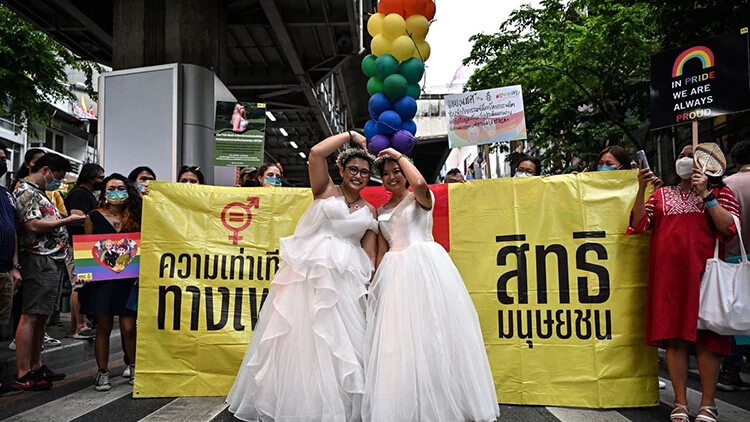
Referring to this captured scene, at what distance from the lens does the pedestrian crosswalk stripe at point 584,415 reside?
14.1 feet

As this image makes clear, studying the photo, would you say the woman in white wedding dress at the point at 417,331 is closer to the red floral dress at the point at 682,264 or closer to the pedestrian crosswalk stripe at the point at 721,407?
the red floral dress at the point at 682,264

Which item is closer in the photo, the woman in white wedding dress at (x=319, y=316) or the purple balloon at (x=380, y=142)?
the woman in white wedding dress at (x=319, y=316)

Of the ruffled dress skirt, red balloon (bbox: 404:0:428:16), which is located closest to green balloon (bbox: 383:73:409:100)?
red balloon (bbox: 404:0:428:16)

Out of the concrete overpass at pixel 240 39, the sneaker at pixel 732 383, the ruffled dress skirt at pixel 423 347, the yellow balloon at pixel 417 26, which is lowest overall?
the sneaker at pixel 732 383

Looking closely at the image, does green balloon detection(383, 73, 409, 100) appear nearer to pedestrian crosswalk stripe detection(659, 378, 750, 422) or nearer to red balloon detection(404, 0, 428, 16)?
red balloon detection(404, 0, 428, 16)

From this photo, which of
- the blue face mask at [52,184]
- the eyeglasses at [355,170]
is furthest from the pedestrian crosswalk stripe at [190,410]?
the blue face mask at [52,184]

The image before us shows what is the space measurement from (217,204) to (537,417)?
313 centimetres

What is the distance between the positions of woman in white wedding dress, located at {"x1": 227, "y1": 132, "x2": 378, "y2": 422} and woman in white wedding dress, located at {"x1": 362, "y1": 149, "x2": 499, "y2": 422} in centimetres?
13

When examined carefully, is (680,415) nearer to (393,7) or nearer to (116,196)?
(116,196)

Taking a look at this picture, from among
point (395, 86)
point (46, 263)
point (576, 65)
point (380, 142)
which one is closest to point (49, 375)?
point (46, 263)

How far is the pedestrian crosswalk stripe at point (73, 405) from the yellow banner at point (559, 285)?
307cm

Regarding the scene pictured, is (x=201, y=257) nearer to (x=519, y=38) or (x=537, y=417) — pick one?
(x=537, y=417)

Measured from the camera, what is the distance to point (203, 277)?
5.21m

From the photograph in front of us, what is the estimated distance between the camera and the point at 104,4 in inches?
485
